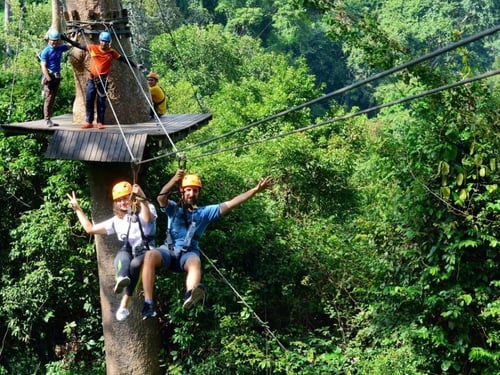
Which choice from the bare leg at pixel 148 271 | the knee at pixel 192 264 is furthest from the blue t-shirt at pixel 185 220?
the bare leg at pixel 148 271

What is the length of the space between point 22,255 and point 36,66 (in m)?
10.7

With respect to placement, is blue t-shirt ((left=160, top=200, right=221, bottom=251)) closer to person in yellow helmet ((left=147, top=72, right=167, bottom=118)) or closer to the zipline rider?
the zipline rider

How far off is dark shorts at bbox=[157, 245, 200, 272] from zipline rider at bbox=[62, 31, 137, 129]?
277 cm

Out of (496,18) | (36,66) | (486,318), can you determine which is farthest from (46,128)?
(496,18)

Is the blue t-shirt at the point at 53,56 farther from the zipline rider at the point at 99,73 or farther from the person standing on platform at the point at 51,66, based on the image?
the zipline rider at the point at 99,73

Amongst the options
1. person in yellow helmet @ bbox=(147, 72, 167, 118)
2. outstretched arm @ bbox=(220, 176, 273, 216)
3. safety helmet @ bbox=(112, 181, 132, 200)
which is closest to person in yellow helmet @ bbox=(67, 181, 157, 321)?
Result: safety helmet @ bbox=(112, 181, 132, 200)

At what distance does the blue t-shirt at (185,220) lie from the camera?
7.67 meters

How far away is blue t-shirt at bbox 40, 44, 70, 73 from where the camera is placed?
33.0 ft

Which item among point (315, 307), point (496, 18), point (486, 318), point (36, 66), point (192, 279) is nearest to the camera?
point (192, 279)

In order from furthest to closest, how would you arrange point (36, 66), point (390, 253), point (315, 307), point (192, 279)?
1. point (36, 66)
2. point (315, 307)
3. point (390, 253)
4. point (192, 279)

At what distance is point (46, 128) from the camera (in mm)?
9766

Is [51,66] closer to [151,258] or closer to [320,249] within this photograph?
[151,258]

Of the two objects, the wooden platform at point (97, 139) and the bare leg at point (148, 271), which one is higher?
the wooden platform at point (97, 139)

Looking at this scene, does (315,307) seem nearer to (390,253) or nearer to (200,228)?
(390,253)
